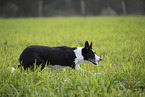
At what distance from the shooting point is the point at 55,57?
2953 millimetres

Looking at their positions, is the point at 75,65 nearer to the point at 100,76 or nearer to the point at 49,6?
the point at 100,76

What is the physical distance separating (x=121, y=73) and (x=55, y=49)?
59.8 inches

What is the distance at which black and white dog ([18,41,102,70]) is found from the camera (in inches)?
107

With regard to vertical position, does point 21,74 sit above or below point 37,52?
below

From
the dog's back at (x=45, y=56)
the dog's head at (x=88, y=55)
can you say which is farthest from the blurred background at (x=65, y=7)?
the dog's back at (x=45, y=56)

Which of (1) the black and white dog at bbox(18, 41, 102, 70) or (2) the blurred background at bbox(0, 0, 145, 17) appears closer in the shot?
(1) the black and white dog at bbox(18, 41, 102, 70)

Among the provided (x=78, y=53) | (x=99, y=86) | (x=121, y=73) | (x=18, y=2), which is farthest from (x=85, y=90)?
(x=18, y=2)

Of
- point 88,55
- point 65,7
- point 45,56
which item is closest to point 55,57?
point 45,56

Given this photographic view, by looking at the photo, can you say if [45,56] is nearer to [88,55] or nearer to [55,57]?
[55,57]

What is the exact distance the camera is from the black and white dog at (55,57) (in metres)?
2.72

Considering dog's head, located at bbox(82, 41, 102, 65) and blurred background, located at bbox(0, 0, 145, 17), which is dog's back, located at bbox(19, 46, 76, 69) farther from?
blurred background, located at bbox(0, 0, 145, 17)

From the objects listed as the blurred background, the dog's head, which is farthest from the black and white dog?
the blurred background

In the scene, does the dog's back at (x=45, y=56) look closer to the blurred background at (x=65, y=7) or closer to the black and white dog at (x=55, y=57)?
the black and white dog at (x=55, y=57)

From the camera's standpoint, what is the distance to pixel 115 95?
6.46ft
